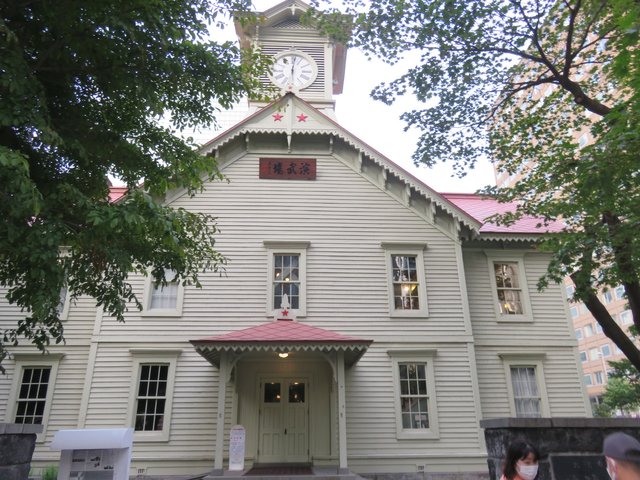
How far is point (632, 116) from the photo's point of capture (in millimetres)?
7828

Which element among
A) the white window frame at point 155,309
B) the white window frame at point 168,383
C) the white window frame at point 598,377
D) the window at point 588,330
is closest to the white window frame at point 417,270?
the white window frame at point 155,309

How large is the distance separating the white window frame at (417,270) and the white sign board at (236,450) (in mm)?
5610

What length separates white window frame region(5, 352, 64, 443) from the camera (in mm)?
12836

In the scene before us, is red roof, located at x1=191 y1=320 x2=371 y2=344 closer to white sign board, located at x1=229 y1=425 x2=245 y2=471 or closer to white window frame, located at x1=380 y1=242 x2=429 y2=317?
white sign board, located at x1=229 y1=425 x2=245 y2=471

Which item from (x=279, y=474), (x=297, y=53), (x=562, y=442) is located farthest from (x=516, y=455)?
(x=297, y=53)

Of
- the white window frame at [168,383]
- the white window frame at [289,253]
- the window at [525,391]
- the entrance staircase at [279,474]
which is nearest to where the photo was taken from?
the entrance staircase at [279,474]

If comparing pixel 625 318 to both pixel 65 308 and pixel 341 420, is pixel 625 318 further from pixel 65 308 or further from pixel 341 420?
pixel 65 308

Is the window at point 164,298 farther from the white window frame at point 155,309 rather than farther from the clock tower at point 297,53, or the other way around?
the clock tower at point 297,53

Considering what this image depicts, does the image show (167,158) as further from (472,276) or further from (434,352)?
(472,276)

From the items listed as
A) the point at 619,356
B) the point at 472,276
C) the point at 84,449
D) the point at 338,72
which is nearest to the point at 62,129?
the point at 84,449

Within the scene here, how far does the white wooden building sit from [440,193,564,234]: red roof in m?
0.17

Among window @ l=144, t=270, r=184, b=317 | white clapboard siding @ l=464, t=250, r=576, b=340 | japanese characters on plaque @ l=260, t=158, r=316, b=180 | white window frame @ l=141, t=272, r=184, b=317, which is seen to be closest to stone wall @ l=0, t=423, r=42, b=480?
white window frame @ l=141, t=272, r=184, b=317

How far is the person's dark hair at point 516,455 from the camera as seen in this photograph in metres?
3.80

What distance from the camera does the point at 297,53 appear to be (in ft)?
63.4
